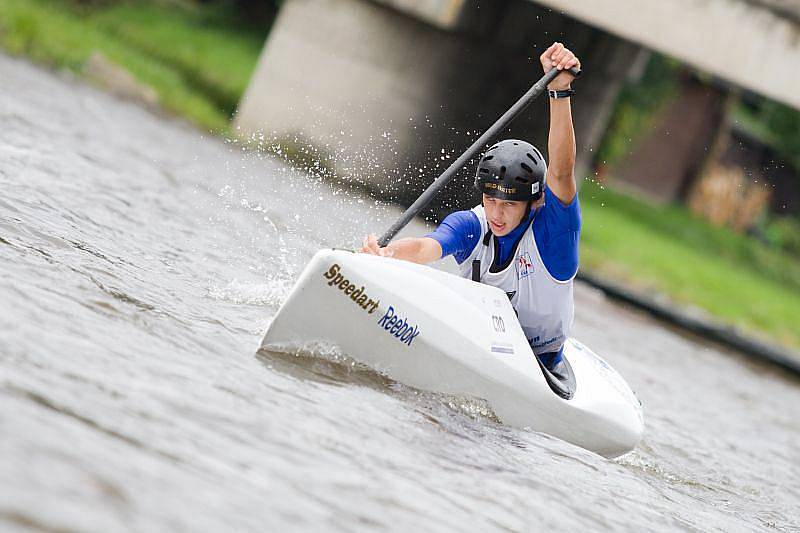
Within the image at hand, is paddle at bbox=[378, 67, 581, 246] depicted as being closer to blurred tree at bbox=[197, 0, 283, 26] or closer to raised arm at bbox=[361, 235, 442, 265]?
raised arm at bbox=[361, 235, 442, 265]

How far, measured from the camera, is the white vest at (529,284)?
263 inches

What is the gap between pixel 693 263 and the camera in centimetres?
1994

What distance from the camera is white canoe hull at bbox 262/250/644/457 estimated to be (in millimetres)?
5953

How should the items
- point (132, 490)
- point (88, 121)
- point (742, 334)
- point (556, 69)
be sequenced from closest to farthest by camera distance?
point (132, 490) → point (556, 69) → point (88, 121) → point (742, 334)

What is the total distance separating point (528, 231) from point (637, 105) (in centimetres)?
2086

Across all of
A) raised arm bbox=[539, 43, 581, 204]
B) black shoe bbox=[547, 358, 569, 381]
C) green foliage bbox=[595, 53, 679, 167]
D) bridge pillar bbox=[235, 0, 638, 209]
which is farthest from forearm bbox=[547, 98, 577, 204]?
green foliage bbox=[595, 53, 679, 167]

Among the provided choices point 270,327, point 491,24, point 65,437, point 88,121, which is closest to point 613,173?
point 491,24

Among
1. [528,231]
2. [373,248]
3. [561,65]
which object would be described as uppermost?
[561,65]

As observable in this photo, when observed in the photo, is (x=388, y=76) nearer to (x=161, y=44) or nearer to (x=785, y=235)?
(x=161, y=44)

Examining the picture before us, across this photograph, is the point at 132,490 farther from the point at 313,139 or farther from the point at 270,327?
the point at 313,139

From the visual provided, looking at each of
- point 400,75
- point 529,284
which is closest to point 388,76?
point 400,75

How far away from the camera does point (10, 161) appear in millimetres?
8727

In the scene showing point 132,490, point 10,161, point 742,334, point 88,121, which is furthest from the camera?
point 742,334

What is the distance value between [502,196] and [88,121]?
710cm
